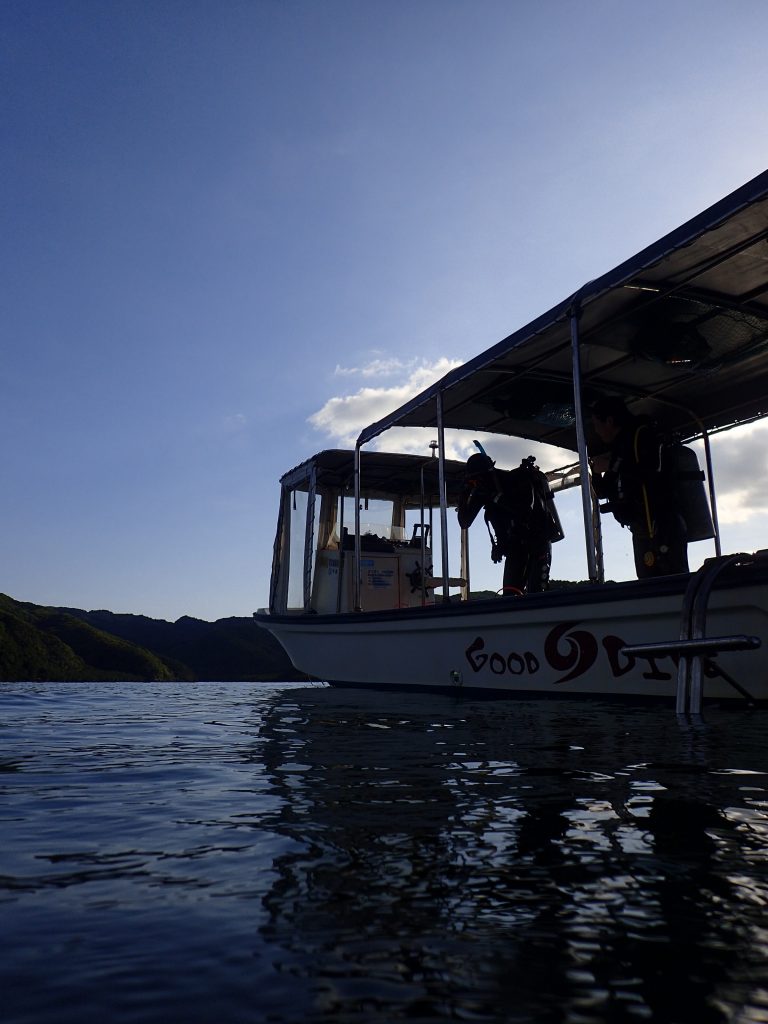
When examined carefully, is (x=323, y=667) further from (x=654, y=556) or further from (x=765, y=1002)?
(x=765, y=1002)

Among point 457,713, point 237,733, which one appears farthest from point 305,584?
point 237,733

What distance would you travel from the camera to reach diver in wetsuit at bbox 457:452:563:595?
24.7 feet

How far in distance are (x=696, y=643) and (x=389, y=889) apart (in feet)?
11.3

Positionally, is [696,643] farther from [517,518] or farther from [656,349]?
[517,518]

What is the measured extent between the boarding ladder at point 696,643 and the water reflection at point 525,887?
1443 mm

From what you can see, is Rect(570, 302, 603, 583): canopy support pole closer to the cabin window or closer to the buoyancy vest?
the buoyancy vest

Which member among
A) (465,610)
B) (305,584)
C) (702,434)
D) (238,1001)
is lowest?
(238,1001)

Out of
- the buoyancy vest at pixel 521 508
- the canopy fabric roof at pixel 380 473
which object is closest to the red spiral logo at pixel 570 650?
the buoyancy vest at pixel 521 508

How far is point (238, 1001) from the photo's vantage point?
0.88 metres

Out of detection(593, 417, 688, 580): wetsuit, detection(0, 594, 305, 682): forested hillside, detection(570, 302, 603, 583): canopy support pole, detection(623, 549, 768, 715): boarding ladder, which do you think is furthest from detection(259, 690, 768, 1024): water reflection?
detection(0, 594, 305, 682): forested hillside

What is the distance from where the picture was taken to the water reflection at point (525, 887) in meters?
0.89

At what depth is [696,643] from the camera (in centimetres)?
427

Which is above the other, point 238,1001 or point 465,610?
point 465,610

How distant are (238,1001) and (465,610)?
5927 millimetres
